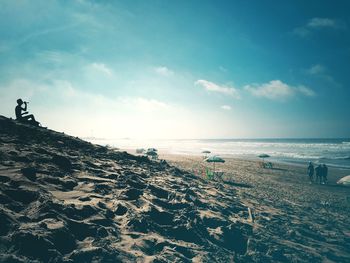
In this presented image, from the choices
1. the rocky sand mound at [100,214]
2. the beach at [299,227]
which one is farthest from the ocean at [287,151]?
the rocky sand mound at [100,214]

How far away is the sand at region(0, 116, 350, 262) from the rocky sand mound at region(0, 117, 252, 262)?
24 mm

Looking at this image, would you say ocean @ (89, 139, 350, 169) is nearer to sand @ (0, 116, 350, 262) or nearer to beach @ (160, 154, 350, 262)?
beach @ (160, 154, 350, 262)

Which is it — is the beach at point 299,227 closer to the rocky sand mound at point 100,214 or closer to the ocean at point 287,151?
the rocky sand mound at point 100,214

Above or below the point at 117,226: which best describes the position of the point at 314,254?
below

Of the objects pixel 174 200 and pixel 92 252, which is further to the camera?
pixel 174 200

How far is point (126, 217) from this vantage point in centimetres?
628

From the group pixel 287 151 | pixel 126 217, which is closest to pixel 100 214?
pixel 126 217

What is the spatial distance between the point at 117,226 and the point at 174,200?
2811mm

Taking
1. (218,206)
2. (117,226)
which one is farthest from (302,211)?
(117,226)

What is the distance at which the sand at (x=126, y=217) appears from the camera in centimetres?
462

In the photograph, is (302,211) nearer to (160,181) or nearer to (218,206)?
(218,206)

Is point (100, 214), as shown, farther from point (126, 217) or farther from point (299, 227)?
point (299, 227)

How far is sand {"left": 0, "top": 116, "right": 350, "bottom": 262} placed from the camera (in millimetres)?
4625

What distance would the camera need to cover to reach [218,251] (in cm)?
632
